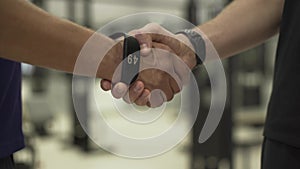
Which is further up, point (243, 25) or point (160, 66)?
point (243, 25)

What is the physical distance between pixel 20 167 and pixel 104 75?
0.85 metres

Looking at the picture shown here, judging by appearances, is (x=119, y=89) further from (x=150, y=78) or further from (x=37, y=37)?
(x=37, y=37)

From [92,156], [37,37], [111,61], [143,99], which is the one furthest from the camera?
[92,156]

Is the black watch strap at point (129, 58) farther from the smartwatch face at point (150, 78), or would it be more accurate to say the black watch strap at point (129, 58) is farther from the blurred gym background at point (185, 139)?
the blurred gym background at point (185, 139)

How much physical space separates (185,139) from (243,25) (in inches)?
105

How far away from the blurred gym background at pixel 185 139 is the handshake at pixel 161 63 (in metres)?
1.33

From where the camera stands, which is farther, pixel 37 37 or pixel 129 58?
pixel 129 58

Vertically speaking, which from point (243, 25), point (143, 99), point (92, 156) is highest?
point (243, 25)

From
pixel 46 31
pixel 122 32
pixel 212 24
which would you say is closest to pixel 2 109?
pixel 46 31

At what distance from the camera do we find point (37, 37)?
0.92m

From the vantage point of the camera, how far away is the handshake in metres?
1.23

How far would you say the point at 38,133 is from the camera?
4.06 meters

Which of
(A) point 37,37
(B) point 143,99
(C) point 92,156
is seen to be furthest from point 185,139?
(A) point 37,37

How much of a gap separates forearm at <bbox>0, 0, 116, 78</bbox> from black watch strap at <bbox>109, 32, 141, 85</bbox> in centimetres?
15
